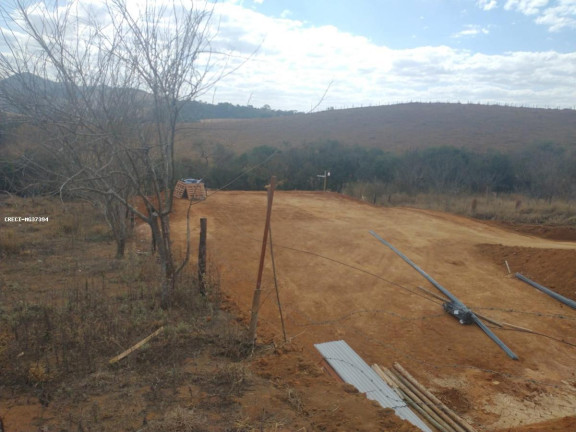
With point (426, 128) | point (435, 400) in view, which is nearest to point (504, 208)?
point (435, 400)

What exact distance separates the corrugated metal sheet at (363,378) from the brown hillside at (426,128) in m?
31.3

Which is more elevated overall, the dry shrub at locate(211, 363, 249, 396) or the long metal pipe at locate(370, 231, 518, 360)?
the dry shrub at locate(211, 363, 249, 396)

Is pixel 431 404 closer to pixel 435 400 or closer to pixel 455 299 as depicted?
pixel 435 400

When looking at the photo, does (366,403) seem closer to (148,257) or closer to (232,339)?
(232,339)

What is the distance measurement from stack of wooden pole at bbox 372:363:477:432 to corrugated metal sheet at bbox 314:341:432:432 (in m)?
0.22

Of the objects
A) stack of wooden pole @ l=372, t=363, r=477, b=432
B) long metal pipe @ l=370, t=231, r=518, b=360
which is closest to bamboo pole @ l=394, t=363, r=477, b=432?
stack of wooden pole @ l=372, t=363, r=477, b=432

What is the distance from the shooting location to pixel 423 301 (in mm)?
8602

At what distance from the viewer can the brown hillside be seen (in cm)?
4141

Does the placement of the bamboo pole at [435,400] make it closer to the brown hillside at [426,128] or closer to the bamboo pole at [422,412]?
the bamboo pole at [422,412]

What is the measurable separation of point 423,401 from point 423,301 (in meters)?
3.83

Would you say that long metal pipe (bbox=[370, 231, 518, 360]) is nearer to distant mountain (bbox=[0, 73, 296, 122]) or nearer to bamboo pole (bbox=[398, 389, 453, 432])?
bamboo pole (bbox=[398, 389, 453, 432])

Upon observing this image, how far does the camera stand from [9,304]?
598 centimetres

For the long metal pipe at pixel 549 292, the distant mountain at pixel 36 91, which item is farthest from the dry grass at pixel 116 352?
the long metal pipe at pixel 549 292

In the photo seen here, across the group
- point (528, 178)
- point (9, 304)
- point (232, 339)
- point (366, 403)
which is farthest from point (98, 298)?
point (528, 178)
